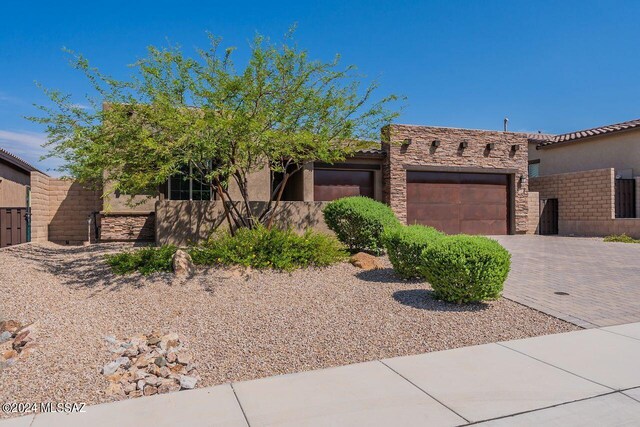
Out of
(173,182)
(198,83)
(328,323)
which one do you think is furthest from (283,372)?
(173,182)

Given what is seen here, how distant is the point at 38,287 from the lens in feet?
22.8

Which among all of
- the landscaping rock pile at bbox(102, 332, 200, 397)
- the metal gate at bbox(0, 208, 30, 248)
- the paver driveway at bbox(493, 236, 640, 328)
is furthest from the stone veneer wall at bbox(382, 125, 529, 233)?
the metal gate at bbox(0, 208, 30, 248)

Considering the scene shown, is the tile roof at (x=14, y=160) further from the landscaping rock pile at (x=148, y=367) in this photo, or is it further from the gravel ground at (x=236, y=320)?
the landscaping rock pile at (x=148, y=367)

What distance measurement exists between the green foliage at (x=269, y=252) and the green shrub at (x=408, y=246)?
1603 mm

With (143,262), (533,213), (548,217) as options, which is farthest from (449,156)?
(143,262)

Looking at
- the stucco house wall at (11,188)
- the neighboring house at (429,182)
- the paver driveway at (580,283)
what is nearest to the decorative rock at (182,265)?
the paver driveway at (580,283)

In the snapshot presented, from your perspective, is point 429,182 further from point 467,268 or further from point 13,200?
point 13,200

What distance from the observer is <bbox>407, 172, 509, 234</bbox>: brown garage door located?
18.1m

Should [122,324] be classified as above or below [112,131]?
below

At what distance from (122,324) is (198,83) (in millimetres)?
5453

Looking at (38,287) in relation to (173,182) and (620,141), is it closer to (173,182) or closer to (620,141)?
(173,182)

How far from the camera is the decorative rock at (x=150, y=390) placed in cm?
387

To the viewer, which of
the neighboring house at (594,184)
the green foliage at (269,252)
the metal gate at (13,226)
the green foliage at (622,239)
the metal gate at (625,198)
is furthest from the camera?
the metal gate at (625,198)

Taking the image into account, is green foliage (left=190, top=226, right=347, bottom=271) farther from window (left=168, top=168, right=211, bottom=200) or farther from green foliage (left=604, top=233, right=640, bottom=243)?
green foliage (left=604, top=233, right=640, bottom=243)
